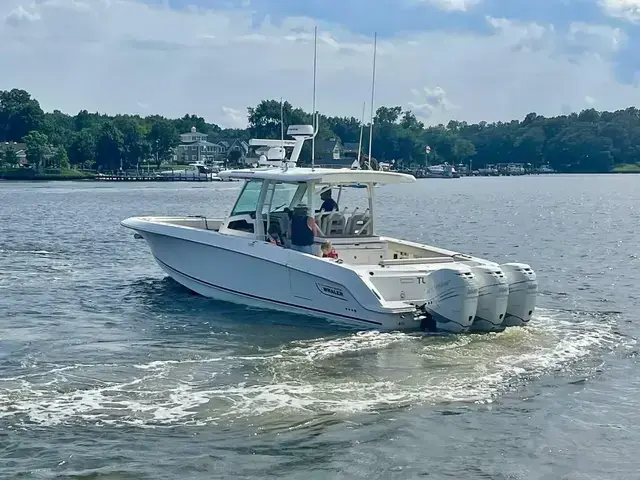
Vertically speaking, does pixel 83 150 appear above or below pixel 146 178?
above

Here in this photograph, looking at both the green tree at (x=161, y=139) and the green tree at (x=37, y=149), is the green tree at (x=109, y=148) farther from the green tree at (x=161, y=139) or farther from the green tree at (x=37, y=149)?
the green tree at (x=37, y=149)

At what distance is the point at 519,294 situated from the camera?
49.6 ft

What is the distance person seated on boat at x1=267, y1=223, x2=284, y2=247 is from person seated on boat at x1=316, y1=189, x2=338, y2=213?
99cm

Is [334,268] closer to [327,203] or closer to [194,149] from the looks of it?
[327,203]

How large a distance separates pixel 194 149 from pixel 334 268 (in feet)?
530

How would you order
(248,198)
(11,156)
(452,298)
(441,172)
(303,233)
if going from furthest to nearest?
(441,172) < (11,156) < (248,198) < (303,233) < (452,298)

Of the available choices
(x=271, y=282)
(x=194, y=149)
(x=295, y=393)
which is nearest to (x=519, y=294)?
(x=271, y=282)

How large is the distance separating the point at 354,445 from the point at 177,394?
282 centimetres

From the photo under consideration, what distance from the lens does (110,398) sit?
11.8 m

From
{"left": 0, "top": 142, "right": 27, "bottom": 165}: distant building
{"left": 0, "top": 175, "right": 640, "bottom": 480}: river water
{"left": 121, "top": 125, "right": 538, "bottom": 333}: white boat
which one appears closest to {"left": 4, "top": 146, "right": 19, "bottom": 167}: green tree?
{"left": 0, "top": 142, "right": 27, "bottom": 165}: distant building

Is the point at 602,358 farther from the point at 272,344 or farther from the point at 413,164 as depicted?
the point at 413,164

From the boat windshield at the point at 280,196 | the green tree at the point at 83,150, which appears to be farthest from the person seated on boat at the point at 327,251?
the green tree at the point at 83,150

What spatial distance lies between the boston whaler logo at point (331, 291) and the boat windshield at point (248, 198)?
293cm

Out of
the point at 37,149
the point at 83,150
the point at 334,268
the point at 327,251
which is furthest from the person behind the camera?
the point at 83,150
